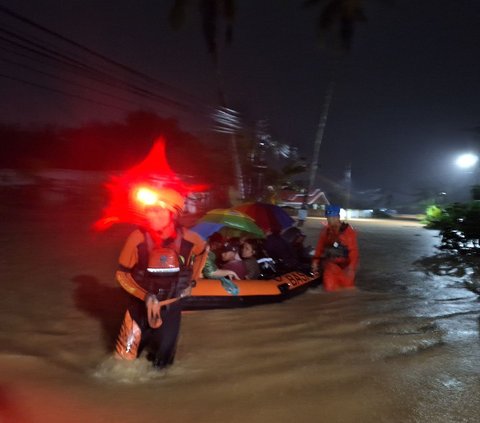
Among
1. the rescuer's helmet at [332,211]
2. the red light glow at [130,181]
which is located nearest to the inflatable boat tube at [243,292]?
the rescuer's helmet at [332,211]

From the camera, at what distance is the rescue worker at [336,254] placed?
8.41 metres

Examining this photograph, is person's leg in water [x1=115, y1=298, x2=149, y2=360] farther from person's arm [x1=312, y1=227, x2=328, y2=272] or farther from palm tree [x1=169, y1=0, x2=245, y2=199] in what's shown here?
palm tree [x1=169, y1=0, x2=245, y2=199]

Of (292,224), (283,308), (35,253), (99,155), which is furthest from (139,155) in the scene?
(283,308)

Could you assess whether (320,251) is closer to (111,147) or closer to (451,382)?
(451,382)

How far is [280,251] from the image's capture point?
8672mm

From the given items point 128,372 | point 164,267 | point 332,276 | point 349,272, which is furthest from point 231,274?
point 164,267

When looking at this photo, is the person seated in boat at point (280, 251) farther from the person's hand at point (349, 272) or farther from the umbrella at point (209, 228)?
the umbrella at point (209, 228)

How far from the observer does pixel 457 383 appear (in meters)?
Result: 4.22

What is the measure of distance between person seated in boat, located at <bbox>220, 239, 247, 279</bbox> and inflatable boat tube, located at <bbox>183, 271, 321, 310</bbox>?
371 mm

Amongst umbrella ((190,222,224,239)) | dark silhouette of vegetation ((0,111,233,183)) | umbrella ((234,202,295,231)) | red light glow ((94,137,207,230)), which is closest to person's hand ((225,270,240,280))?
umbrella ((190,222,224,239))

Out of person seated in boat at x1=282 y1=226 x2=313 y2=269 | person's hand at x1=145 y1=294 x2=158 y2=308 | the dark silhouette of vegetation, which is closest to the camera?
person's hand at x1=145 y1=294 x2=158 y2=308

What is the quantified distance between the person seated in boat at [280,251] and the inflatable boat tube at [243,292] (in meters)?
0.40

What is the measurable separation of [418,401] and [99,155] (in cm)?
2518

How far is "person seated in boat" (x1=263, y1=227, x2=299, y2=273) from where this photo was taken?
28.0 ft
